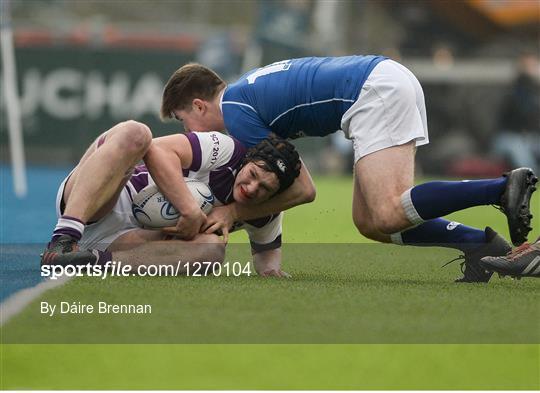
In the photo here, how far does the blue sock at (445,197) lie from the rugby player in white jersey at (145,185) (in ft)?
2.22

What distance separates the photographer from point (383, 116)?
615 centimetres

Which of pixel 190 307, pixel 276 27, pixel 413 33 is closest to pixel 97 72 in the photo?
pixel 276 27

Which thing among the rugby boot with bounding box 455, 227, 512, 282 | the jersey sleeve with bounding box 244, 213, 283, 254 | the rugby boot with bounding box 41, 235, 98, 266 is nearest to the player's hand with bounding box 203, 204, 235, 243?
the jersey sleeve with bounding box 244, 213, 283, 254

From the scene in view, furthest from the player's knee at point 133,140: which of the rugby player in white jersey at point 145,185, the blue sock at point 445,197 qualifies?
the blue sock at point 445,197

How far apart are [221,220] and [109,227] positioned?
622 mm

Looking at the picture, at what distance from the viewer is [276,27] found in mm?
21484

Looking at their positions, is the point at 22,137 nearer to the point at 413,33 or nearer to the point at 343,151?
the point at 343,151

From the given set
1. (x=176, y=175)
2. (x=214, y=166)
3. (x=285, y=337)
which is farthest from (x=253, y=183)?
(x=285, y=337)

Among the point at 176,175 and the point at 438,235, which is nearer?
the point at 176,175

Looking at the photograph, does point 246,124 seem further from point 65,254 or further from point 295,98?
point 65,254

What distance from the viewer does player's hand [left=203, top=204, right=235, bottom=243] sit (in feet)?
20.4

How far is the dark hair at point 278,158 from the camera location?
19.6 ft

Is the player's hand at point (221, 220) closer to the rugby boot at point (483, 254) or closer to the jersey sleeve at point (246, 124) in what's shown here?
the jersey sleeve at point (246, 124)

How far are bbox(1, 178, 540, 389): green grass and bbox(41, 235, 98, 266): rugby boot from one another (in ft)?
0.81
